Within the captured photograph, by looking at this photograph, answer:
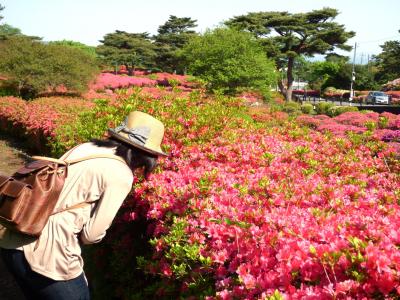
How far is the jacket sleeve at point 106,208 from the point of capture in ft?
7.09

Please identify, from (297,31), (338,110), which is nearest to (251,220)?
(338,110)

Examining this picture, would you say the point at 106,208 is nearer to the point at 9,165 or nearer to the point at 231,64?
the point at 9,165

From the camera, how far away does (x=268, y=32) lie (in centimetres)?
3644

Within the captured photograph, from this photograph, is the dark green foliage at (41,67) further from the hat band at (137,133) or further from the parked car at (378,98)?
the parked car at (378,98)

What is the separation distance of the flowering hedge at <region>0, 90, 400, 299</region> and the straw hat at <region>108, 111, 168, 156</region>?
561 mm

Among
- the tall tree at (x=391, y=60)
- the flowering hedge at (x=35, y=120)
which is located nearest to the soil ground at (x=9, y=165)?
the flowering hedge at (x=35, y=120)

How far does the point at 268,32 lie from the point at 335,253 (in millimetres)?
36717

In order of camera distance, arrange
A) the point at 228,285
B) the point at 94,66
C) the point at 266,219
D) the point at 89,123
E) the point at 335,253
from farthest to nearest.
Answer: the point at 94,66
the point at 89,123
the point at 266,219
the point at 228,285
the point at 335,253

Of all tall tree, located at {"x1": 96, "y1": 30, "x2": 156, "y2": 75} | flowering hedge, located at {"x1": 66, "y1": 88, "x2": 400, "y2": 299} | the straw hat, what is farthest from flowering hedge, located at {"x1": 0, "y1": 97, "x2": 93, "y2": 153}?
tall tree, located at {"x1": 96, "y1": 30, "x2": 156, "y2": 75}

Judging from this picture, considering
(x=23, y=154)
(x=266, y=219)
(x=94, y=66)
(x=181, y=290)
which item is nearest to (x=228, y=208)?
(x=266, y=219)

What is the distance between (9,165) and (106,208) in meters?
8.65

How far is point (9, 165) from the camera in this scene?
980cm

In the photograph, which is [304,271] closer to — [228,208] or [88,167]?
[228,208]

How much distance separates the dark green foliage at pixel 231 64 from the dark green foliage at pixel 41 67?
8.21 metres
